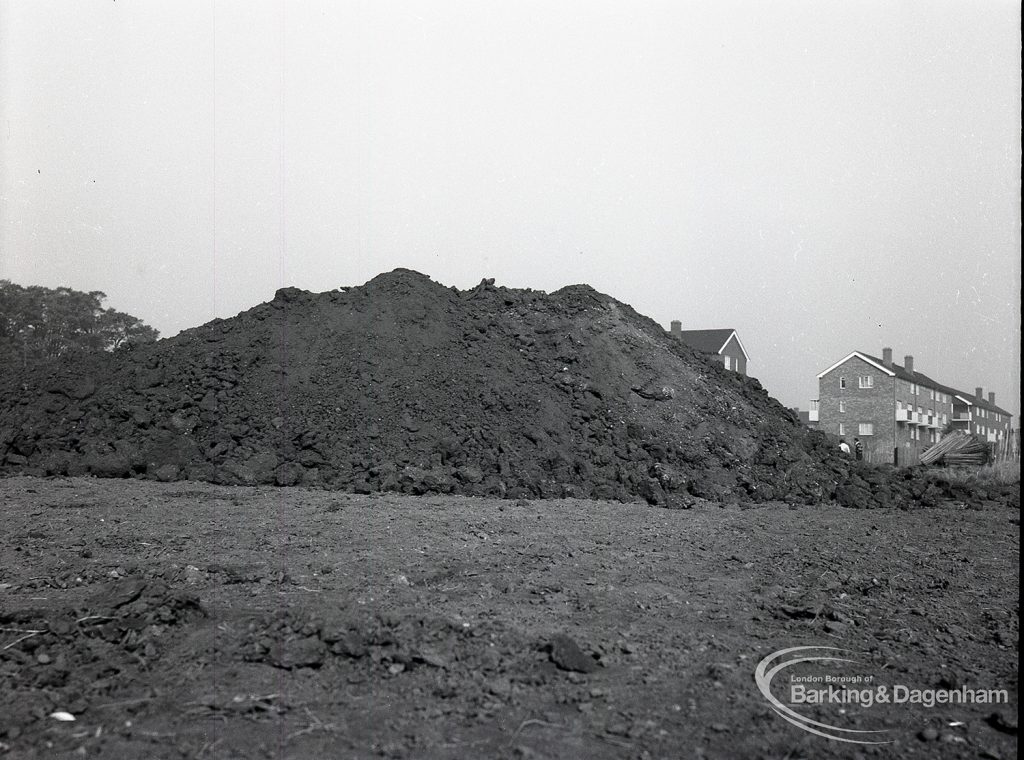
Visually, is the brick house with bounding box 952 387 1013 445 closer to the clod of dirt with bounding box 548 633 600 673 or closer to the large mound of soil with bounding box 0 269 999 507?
the large mound of soil with bounding box 0 269 999 507

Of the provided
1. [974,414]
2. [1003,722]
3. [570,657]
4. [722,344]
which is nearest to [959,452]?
[1003,722]

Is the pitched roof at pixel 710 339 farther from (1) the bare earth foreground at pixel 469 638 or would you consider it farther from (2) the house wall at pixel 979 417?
(1) the bare earth foreground at pixel 469 638

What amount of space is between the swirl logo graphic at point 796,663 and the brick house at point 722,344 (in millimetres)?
41348

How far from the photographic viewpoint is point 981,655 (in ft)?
14.1

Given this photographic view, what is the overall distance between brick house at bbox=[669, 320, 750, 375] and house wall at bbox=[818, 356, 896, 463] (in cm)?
545

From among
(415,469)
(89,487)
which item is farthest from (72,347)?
(415,469)

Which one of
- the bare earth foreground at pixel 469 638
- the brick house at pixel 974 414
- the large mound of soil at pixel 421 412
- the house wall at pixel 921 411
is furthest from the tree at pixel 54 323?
the brick house at pixel 974 414

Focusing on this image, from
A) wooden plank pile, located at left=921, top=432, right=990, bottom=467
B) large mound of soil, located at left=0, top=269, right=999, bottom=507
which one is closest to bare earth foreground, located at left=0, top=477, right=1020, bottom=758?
large mound of soil, located at left=0, top=269, right=999, bottom=507

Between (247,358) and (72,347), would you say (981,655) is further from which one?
(72,347)

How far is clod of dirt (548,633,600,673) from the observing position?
380 centimetres

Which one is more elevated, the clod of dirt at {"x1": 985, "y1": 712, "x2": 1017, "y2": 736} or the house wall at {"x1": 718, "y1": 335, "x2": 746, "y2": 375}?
the house wall at {"x1": 718, "y1": 335, "x2": 746, "y2": 375}

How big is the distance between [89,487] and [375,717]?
31.7ft

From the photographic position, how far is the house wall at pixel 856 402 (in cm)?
4103

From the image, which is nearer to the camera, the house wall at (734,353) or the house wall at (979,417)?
the house wall at (734,353)
